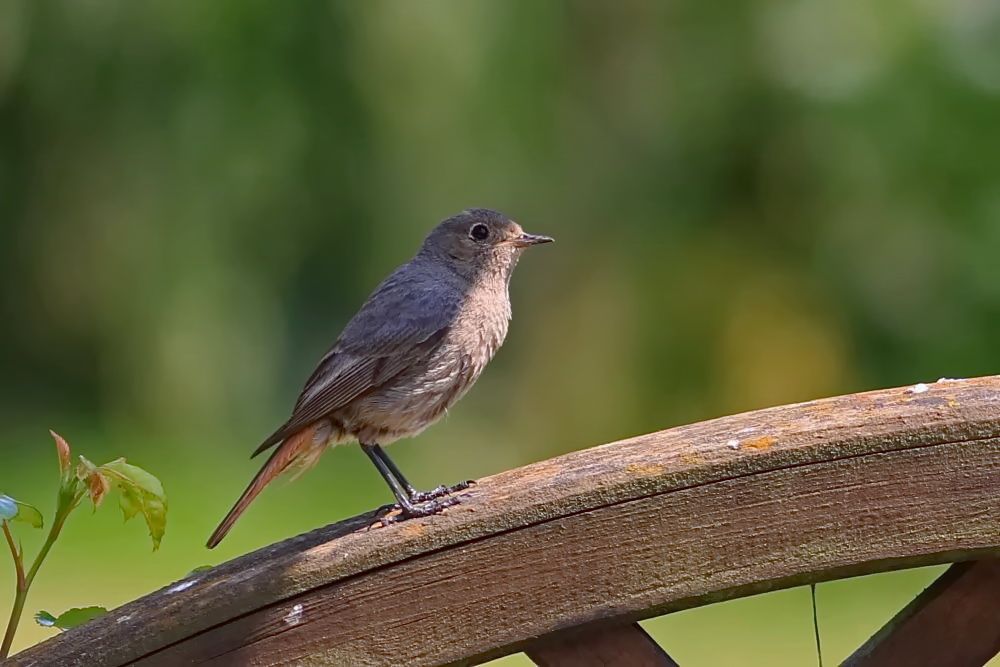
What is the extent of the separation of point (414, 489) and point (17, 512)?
58.2 inches

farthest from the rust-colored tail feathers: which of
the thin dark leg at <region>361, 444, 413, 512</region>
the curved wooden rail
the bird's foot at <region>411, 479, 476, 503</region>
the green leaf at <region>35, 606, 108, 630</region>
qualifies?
the curved wooden rail

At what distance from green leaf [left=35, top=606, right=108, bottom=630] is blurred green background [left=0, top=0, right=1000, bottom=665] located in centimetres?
530

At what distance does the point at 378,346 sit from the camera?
3.38 meters

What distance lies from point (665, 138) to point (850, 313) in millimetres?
1531

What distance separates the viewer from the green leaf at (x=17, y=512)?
1.64 meters

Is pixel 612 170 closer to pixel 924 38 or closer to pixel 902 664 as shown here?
pixel 924 38

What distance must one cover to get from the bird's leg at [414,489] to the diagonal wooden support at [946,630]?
96cm

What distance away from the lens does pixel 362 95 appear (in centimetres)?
750

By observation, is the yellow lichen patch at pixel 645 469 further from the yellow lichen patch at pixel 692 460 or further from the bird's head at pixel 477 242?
the bird's head at pixel 477 242

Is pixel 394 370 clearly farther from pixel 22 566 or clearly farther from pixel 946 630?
pixel 946 630

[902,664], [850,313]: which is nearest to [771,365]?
[850,313]

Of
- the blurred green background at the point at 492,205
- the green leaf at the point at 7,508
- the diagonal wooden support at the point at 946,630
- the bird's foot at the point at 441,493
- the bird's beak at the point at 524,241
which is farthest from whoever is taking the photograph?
the blurred green background at the point at 492,205

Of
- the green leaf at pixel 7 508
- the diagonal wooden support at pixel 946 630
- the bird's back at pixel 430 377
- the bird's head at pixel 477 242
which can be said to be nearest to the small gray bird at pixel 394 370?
the bird's back at pixel 430 377

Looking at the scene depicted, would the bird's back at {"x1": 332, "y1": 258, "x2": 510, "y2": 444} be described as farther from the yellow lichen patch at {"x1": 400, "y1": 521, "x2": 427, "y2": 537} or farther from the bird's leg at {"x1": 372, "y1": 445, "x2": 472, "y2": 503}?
the yellow lichen patch at {"x1": 400, "y1": 521, "x2": 427, "y2": 537}
